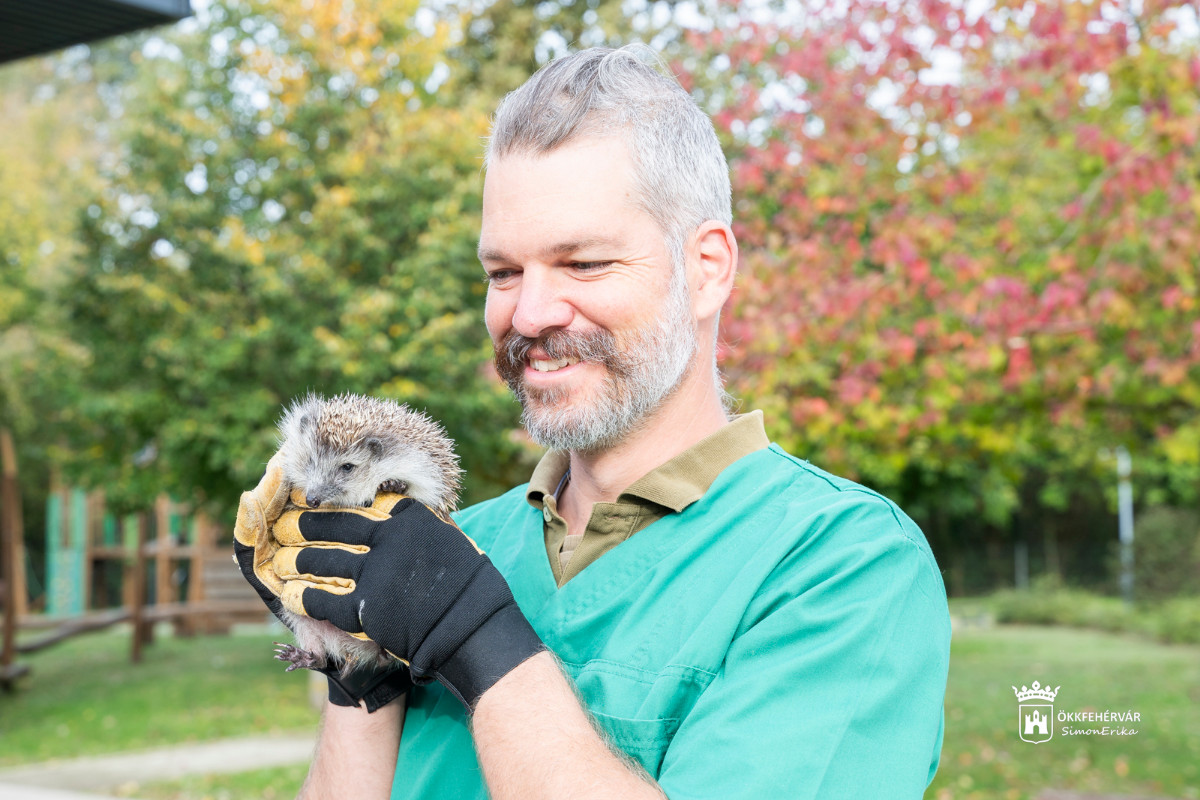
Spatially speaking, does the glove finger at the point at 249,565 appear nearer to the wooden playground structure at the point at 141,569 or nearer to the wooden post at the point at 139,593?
the wooden post at the point at 139,593

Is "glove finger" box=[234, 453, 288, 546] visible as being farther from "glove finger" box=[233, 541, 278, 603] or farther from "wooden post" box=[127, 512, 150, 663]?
"wooden post" box=[127, 512, 150, 663]

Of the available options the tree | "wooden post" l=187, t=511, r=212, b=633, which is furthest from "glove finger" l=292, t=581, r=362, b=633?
"wooden post" l=187, t=511, r=212, b=633

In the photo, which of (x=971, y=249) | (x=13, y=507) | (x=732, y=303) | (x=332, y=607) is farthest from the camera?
(x=13, y=507)

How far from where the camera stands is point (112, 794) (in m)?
8.88

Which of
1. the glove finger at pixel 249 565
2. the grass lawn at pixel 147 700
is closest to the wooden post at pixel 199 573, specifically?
the grass lawn at pixel 147 700

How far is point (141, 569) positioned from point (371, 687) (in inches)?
625

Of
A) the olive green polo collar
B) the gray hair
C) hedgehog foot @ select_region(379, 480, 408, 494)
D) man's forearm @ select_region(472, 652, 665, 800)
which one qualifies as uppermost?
the gray hair

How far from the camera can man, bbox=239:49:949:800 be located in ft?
4.69

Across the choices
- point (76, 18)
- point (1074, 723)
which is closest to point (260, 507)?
point (76, 18)

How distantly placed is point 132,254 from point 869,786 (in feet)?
43.0

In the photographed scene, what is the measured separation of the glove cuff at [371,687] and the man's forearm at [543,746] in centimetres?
46

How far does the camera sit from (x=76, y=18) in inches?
199

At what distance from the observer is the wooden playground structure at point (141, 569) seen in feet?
56.7

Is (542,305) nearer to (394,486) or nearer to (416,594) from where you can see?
(416,594)
